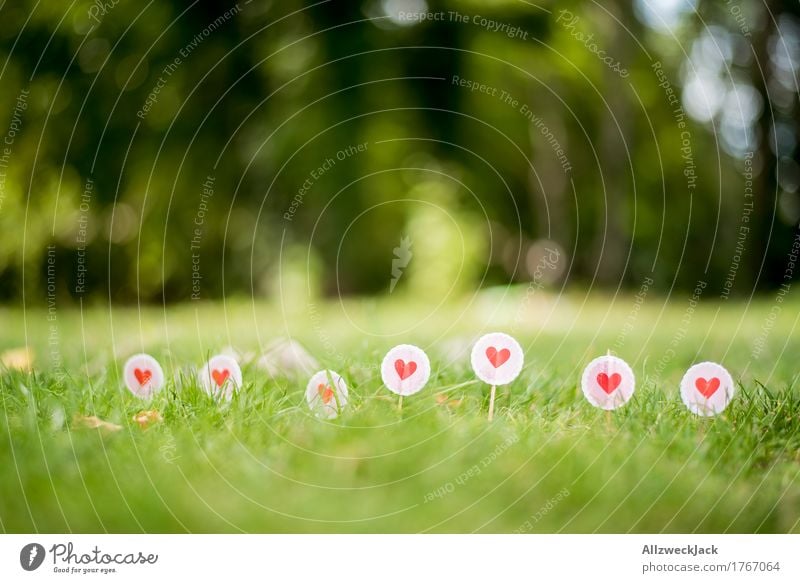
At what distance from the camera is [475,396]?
5.83ft

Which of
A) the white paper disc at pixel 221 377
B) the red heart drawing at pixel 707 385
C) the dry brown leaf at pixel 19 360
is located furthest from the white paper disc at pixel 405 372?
the dry brown leaf at pixel 19 360

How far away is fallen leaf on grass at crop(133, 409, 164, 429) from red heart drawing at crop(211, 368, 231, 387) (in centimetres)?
15

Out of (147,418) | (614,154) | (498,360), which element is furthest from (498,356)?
(614,154)

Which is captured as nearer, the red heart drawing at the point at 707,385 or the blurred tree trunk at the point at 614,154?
the red heart drawing at the point at 707,385

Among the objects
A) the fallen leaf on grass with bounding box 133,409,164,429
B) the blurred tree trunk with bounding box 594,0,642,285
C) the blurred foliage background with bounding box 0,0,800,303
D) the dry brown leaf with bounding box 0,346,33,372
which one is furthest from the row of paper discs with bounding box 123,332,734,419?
the blurred tree trunk with bounding box 594,0,642,285

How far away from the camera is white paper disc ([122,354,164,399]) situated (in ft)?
5.87

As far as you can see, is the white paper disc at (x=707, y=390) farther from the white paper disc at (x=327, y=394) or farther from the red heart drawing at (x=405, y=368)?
the white paper disc at (x=327, y=394)

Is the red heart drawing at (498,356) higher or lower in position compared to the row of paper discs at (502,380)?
higher

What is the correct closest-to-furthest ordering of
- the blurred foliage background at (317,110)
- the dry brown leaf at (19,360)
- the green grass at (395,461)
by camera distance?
the green grass at (395,461) → the dry brown leaf at (19,360) → the blurred foliage background at (317,110)

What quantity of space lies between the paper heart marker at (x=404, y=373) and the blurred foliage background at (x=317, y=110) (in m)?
1.60

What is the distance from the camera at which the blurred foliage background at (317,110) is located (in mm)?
3682

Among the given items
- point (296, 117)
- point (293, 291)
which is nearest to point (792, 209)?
point (296, 117)
